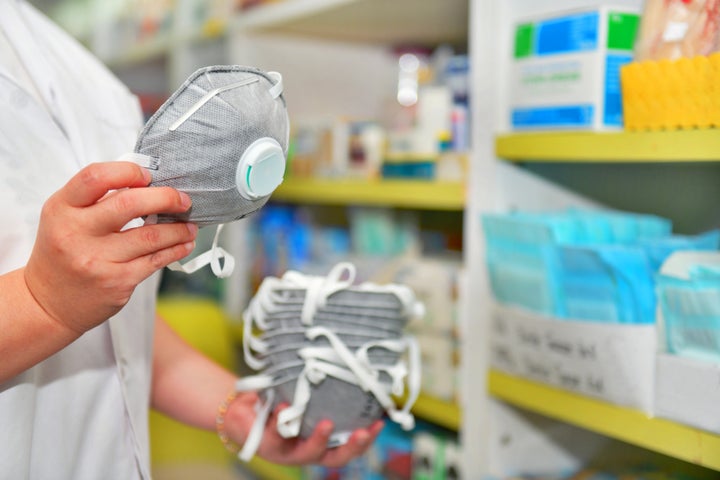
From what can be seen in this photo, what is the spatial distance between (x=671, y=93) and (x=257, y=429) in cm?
69

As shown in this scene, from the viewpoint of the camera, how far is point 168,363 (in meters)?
1.07

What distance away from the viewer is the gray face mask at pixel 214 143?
2.24 feet

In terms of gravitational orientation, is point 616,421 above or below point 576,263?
below

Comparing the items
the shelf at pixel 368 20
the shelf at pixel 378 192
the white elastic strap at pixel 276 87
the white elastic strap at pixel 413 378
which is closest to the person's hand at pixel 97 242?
the white elastic strap at pixel 276 87

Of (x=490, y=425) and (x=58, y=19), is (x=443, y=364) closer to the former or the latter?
(x=490, y=425)

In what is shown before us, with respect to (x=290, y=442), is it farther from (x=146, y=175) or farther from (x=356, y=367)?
(x=146, y=175)

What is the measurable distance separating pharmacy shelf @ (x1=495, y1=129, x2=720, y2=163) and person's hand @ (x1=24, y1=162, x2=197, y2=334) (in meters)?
0.67

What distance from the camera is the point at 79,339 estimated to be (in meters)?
0.87

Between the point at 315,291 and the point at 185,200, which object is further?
the point at 315,291

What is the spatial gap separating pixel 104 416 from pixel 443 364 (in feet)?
2.63

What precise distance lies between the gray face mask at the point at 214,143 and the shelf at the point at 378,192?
781 millimetres

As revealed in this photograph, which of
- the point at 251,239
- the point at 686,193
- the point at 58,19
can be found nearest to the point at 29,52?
the point at 686,193

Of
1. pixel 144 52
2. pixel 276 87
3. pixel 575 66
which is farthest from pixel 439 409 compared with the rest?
pixel 144 52

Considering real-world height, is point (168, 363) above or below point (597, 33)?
below
